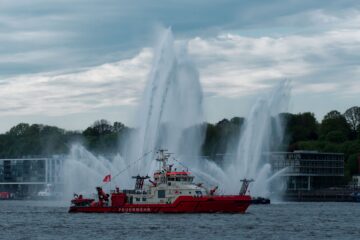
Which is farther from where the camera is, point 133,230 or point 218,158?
point 218,158

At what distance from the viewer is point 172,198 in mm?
91250

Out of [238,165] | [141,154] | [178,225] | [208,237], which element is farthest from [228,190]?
[208,237]

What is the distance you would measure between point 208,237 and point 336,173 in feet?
427

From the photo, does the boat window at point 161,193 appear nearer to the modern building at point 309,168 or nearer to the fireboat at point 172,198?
the fireboat at point 172,198

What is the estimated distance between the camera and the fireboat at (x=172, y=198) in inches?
3565

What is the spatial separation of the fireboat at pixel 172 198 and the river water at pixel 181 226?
1.09 meters

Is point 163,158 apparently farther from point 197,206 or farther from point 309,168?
point 309,168

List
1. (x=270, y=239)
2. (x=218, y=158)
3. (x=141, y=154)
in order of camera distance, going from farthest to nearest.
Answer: (x=218, y=158)
(x=141, y=154)
(x=270, y=239)

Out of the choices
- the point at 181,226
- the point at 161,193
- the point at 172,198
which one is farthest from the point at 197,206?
the point at 181,226

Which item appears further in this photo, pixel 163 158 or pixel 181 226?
pixel 163 158

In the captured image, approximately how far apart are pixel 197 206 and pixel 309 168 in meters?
100

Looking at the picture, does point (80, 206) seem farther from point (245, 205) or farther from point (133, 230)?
point (133, 230)

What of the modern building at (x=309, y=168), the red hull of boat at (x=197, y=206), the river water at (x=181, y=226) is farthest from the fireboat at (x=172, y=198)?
the modern building at (x=309, y=168)

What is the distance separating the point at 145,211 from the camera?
92625 millimetres
